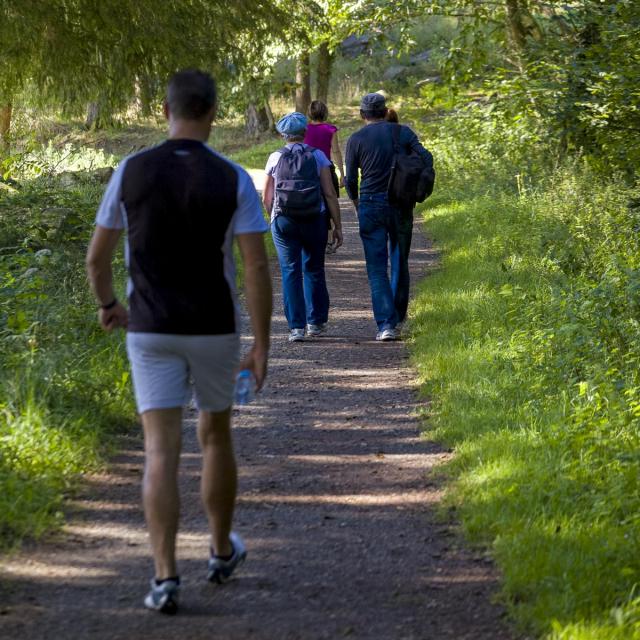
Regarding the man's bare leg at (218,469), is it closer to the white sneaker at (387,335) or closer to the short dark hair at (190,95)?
the short dark hair at (190,95)

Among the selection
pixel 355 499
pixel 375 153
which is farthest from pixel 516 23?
pixel 355 499

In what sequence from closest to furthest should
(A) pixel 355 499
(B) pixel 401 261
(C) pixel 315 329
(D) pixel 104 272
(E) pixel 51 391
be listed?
(D) pixel 104 272
(A) pixel 355 499
(E) pixel 51 391
(B) pixel 401 261
(C) pixel 315 329

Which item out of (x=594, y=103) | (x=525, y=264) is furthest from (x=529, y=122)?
(x=525, y=264)

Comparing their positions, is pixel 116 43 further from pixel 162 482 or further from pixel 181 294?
pixel 162 482

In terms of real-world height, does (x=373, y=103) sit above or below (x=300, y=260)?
above

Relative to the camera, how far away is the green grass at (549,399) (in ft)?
14.9

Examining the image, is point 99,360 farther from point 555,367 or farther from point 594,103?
point 594,103

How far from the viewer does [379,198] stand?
966 cm

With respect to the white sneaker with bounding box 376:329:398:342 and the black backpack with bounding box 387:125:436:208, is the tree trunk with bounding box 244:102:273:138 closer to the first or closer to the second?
the white sneaker with bounding box 376:329:398:342

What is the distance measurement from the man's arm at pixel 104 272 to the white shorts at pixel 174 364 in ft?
0.75

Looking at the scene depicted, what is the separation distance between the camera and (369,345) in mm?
9859

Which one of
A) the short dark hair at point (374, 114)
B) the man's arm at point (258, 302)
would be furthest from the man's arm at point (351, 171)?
the man's arm at point (258, 302)

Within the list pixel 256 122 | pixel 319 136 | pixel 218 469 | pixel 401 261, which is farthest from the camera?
pixel 256 122

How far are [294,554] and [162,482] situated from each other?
1110mm
